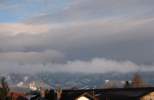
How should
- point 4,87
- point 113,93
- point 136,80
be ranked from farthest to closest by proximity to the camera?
point 136,80 < point 113,93 < point 4,87

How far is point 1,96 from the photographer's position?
114 m

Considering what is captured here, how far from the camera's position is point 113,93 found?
121125 millimetres

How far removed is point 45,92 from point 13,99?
7.13 metres

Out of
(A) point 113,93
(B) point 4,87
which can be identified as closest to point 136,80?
(A) point 113,93

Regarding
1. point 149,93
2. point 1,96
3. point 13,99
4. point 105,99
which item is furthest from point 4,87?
point 149,93

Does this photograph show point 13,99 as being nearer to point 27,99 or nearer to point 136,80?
point 27,99

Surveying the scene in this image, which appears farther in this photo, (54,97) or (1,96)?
(54,97)

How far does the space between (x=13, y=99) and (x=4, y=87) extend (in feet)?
32.2

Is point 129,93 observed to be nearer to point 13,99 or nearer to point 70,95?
point 70,95

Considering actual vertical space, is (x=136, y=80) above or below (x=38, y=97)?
above

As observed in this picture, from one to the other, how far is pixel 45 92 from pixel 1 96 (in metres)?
13.6

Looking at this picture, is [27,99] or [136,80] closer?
[27,99]

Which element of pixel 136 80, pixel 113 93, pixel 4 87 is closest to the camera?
pixel 4 87

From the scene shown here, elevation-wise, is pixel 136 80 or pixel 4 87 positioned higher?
pixel 136 80
